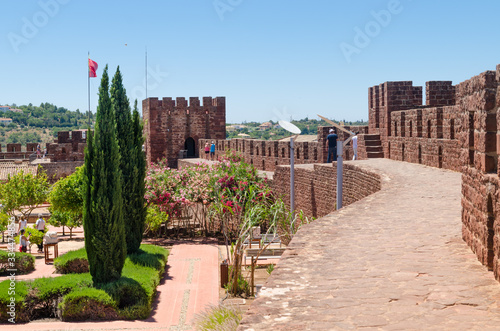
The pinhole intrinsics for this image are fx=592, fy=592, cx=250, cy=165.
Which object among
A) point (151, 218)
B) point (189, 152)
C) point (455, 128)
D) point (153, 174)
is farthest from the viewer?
point (189, 152)

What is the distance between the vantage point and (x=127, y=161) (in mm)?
17656

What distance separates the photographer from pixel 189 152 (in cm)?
3541

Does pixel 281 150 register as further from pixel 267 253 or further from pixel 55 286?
pixel 55 286

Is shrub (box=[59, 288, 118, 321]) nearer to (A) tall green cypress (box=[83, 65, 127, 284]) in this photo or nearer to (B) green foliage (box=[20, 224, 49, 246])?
(A) tall green cypress (box=[83, 65, 127, 284])

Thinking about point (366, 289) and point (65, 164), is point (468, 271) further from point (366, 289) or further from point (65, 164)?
point (65, 164)

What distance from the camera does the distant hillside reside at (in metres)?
98.6

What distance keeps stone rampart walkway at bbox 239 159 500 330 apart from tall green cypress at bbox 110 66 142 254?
11.0m

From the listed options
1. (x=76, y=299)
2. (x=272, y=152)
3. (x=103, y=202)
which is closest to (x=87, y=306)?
(x=76, y=299)

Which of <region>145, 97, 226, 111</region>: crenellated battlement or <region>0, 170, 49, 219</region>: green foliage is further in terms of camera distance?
<region>145, 97, 226, 111</region>: crenellated battlement

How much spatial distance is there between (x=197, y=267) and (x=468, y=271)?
12817 millimetres

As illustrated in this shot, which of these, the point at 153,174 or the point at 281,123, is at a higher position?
the point at 281,123

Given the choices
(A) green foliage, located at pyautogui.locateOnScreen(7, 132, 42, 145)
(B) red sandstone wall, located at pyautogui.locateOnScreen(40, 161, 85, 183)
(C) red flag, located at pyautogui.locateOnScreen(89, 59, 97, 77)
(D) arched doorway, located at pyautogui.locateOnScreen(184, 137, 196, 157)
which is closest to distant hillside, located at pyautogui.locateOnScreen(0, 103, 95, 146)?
(A) green foliage, located at pyautogui.locateOnScreen(7, 132, 42, 145)

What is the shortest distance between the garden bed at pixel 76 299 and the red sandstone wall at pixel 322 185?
4.98 meters

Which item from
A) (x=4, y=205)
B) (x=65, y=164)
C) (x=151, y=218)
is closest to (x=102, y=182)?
(x=151, y=218)
